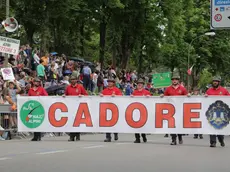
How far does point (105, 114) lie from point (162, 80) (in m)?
23.9

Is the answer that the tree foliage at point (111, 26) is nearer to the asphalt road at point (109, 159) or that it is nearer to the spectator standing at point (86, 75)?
the spectator standing at point (86, 75)

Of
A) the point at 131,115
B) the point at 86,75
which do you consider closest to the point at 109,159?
the point at 131,115

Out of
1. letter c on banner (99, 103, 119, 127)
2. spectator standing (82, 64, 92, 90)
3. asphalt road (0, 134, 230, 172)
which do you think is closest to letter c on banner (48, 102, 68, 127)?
letter c on banner (99, 103, 119, 127)

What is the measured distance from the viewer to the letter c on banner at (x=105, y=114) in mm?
18500

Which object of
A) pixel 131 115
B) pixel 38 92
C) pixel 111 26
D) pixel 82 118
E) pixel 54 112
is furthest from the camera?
pixel 111 26

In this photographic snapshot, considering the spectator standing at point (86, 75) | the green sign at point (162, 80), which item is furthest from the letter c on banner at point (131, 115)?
the green sign at point (162, 80)

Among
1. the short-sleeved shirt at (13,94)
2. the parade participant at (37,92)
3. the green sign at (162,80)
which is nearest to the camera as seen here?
the parade participant at (37,92)

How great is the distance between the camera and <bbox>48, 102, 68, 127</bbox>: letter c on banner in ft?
61.9

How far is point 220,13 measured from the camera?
39.0ft

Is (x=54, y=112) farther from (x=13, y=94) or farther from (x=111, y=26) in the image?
(x=111, y=26)

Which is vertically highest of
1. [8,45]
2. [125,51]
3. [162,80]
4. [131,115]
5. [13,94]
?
[125,51]

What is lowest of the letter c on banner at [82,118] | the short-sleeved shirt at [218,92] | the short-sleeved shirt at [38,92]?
the letter c on banner at [82,118]

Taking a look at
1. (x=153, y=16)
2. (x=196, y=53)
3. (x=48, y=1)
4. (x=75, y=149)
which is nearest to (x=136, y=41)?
(x=153, y=16)

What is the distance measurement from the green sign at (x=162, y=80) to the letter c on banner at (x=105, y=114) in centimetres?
2353
